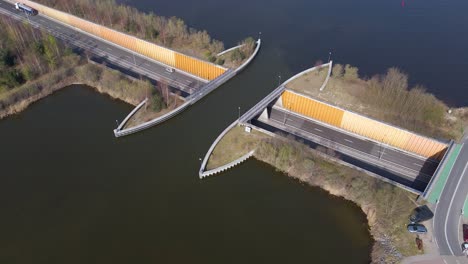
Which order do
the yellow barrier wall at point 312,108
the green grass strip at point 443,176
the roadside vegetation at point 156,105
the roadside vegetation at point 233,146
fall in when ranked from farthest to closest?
the roadside vegetation at point 156,105, the yellow barrier wall at point 312,108, the roadside vegetation at point 233,146, the green grass strip at point 443,176

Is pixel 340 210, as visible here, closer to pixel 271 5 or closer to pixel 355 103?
pixel 355 103

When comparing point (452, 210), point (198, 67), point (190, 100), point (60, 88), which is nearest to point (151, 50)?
point (198, 67)

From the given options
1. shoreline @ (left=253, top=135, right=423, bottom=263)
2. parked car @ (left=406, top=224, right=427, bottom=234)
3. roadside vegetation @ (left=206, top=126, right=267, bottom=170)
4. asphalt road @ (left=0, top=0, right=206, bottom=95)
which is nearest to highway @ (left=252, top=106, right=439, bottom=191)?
shoreline @ (left=253, top=135, right=423, bottom=263)

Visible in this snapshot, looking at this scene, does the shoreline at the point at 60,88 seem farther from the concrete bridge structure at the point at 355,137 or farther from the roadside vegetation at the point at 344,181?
the concrete bridge structure at the point at 355,137

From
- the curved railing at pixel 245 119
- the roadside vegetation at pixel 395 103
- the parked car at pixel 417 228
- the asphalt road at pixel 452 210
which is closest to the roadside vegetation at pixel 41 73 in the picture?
the curved railing at pixel 245 119

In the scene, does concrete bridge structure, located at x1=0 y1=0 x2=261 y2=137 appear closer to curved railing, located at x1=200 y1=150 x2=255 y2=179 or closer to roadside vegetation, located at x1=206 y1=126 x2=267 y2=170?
roadside vegetation, located at x1=206 y1=126 x2=267 y2=170

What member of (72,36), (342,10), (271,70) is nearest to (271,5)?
(342,10)

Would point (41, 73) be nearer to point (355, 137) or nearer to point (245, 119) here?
point (245, 119)

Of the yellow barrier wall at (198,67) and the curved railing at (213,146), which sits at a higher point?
the yellow barrier wall at (198,67)
